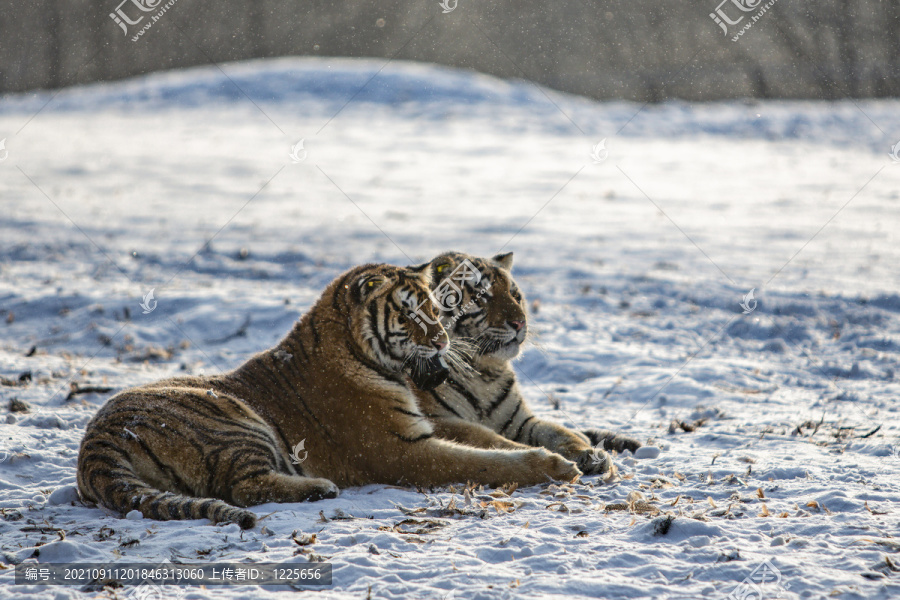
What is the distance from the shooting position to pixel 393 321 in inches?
184

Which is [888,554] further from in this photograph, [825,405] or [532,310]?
[532,310]

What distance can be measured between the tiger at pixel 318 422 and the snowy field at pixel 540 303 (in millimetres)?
176

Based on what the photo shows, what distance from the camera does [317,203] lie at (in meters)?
18.6

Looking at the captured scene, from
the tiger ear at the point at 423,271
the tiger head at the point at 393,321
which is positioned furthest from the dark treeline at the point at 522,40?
the tiger head at the point at 393,321

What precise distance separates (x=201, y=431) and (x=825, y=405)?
5343 millimetres

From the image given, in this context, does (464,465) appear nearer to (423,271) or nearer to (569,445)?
(569,445)

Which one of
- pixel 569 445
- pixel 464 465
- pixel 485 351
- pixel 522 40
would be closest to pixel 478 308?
pixel 485 351

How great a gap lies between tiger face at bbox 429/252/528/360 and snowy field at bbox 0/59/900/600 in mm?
1132

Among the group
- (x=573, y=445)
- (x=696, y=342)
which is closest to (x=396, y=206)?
(x=696, y=342)

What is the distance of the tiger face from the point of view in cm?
536

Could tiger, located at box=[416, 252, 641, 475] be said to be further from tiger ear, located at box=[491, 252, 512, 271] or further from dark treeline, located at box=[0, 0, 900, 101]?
dark treeline, located at box=[0, 0, 900, 101]

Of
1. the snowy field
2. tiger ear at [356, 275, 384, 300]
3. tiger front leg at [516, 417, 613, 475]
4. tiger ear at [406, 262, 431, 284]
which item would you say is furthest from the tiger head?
tiger front leg at [516, 417, 613, 475]

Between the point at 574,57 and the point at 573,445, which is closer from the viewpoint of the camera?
A: the point at 573,445

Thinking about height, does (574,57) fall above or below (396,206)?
above
